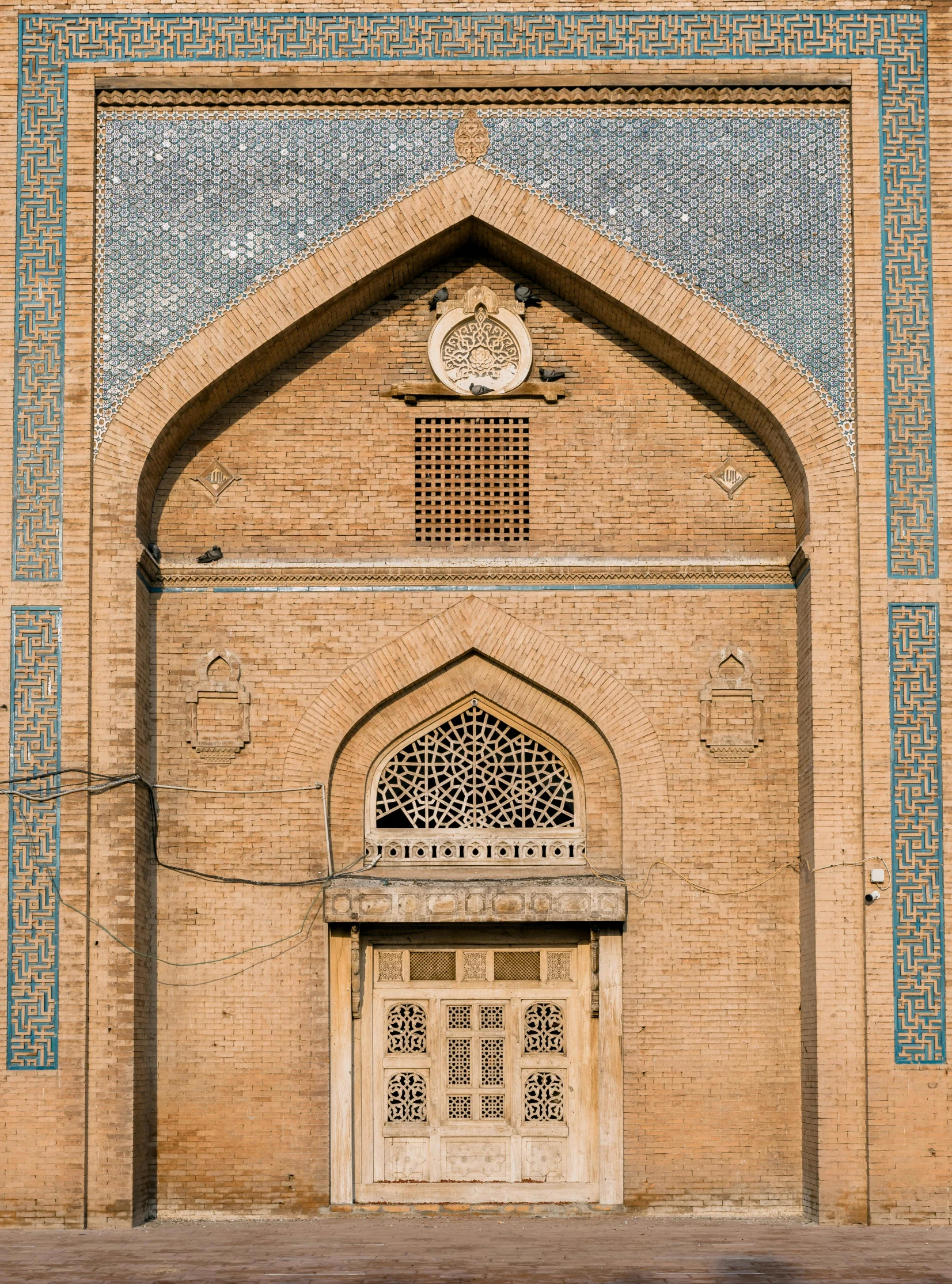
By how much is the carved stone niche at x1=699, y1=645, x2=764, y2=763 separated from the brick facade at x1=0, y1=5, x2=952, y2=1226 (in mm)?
46

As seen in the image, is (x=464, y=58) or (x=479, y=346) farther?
(x=479, y=346)

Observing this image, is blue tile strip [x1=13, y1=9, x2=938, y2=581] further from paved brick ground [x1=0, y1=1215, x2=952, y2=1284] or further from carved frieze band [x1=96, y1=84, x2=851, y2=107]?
paved brick ground [x1=0, y1=1215, x2=952, y2=1284]

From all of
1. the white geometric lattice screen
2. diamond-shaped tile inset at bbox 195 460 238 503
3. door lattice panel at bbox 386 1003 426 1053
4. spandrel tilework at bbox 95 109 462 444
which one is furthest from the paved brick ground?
spandrel tilework at bbox 95 109 462 444

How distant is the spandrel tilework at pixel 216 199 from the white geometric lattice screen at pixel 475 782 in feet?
8.90

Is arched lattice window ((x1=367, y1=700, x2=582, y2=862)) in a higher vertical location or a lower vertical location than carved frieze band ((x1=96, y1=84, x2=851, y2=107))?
lower

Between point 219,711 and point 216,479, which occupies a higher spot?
point 216,479

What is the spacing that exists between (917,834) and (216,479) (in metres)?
4.66

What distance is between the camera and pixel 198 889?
1128 cm

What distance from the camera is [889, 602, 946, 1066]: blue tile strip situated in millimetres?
10594

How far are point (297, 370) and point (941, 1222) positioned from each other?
6.20 meters

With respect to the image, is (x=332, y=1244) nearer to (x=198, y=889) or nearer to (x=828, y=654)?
(x=198, y=889)

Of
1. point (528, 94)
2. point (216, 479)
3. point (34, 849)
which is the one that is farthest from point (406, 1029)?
point (528, 94)

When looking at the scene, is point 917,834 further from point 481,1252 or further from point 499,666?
point 481,1252

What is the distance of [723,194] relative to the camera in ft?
37.1
